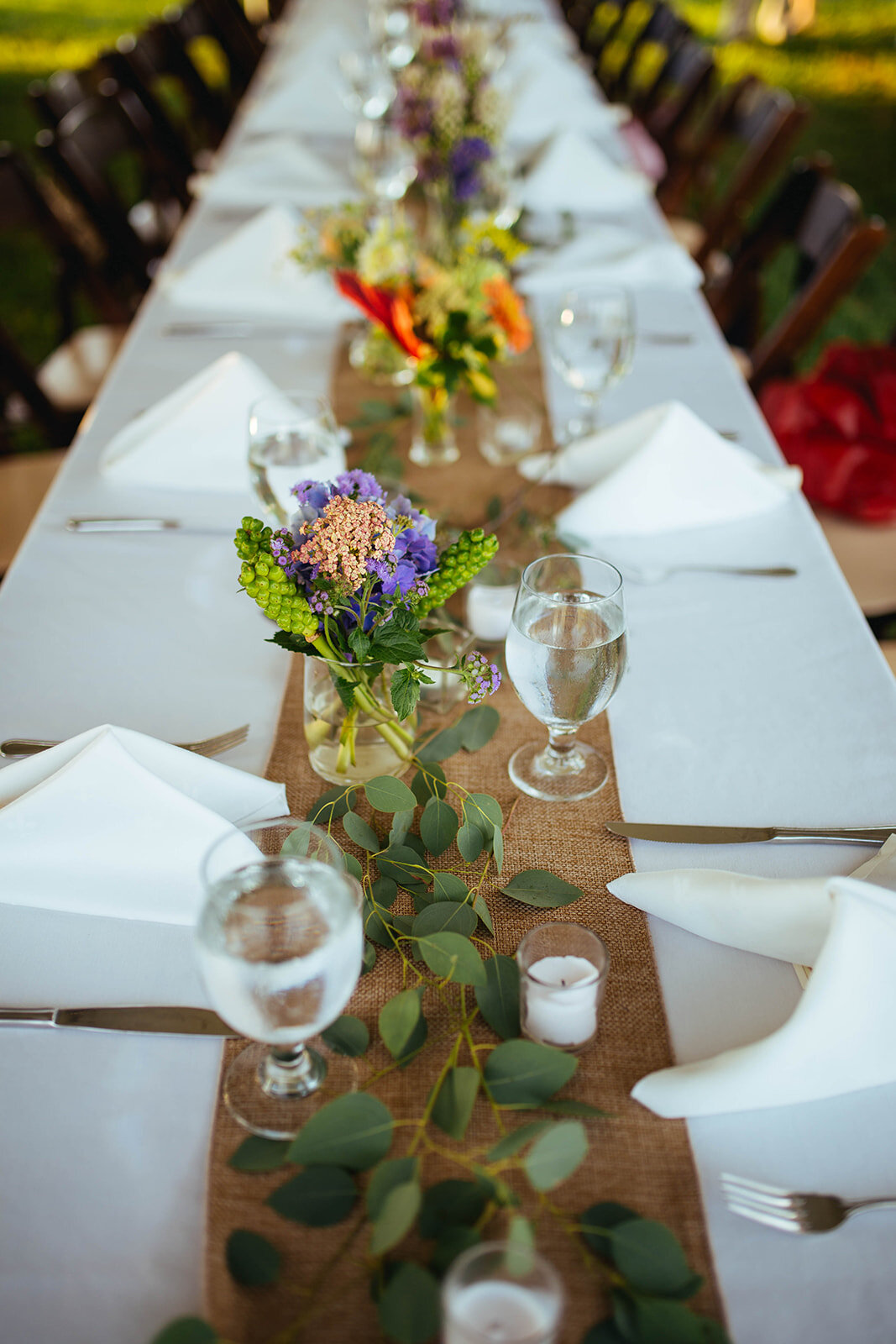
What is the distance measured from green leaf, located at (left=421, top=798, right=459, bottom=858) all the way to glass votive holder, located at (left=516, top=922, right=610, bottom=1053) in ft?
0.54

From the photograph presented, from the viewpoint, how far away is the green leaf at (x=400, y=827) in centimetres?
90

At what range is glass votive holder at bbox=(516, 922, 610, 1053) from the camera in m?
0.73

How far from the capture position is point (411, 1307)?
58 cm

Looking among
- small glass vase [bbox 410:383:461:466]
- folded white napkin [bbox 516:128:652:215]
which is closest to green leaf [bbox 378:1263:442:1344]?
small glass vase [bbox 410:383:461:466]

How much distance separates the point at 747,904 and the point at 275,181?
234cm

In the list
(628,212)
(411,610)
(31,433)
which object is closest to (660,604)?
(411,610)

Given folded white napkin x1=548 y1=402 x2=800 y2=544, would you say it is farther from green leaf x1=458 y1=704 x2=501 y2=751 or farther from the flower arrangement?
the flower arrangement

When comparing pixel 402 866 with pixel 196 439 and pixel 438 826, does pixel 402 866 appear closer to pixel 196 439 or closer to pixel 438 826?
pixel 438 826

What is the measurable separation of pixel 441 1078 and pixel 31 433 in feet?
10.5

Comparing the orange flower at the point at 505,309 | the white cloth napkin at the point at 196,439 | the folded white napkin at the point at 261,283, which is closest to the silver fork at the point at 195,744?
the white cloth napkin at the point at 196,439

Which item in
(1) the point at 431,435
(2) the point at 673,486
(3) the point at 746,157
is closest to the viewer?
(2) the point at 673,486

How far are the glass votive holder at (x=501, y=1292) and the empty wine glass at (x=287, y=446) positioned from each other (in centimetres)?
92

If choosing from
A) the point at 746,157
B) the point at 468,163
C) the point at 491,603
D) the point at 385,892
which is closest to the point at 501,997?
the point at 385,892

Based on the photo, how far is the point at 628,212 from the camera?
256 centimetres
